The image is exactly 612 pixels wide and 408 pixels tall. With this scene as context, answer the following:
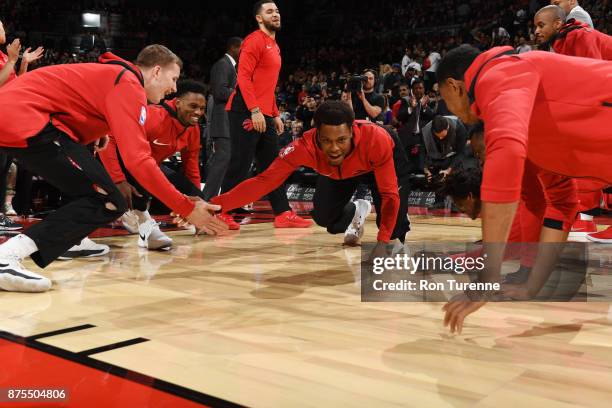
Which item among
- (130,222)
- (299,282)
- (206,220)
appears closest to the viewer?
(206,220)

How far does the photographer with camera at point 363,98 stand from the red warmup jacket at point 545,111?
3.87 meters

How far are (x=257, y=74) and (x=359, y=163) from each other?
190cm

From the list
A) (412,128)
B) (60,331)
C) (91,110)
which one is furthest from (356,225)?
(412,128)

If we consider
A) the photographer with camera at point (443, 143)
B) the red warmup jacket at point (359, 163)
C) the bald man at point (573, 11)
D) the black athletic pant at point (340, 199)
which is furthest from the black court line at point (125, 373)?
the photographer with camera at point (443, 143)

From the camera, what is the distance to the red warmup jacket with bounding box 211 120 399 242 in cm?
324

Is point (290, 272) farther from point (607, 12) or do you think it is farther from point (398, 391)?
point (607, 12)

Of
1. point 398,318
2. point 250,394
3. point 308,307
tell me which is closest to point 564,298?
point 398,318

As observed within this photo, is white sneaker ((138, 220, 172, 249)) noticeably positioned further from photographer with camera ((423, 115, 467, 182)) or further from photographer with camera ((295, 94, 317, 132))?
photographer with camera ((295, 94, 317, 132))

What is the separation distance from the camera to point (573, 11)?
14.2ft

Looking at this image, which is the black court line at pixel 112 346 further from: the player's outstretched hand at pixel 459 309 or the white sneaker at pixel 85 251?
the white sneaker at pixel 85 251

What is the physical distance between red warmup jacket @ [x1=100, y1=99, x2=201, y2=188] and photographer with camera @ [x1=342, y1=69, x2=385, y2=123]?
1849 millimetres

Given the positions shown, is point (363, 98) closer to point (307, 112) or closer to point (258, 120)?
point (258, 120)

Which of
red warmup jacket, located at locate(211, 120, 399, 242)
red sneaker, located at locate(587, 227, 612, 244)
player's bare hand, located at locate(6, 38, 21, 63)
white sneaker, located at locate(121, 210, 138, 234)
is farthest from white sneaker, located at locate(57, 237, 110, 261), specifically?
red sneaker, located at locate(587, 227, 612, 244)

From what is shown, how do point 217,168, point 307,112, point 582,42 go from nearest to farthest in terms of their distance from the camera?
point 582,42
point 217,168
point 307,112
